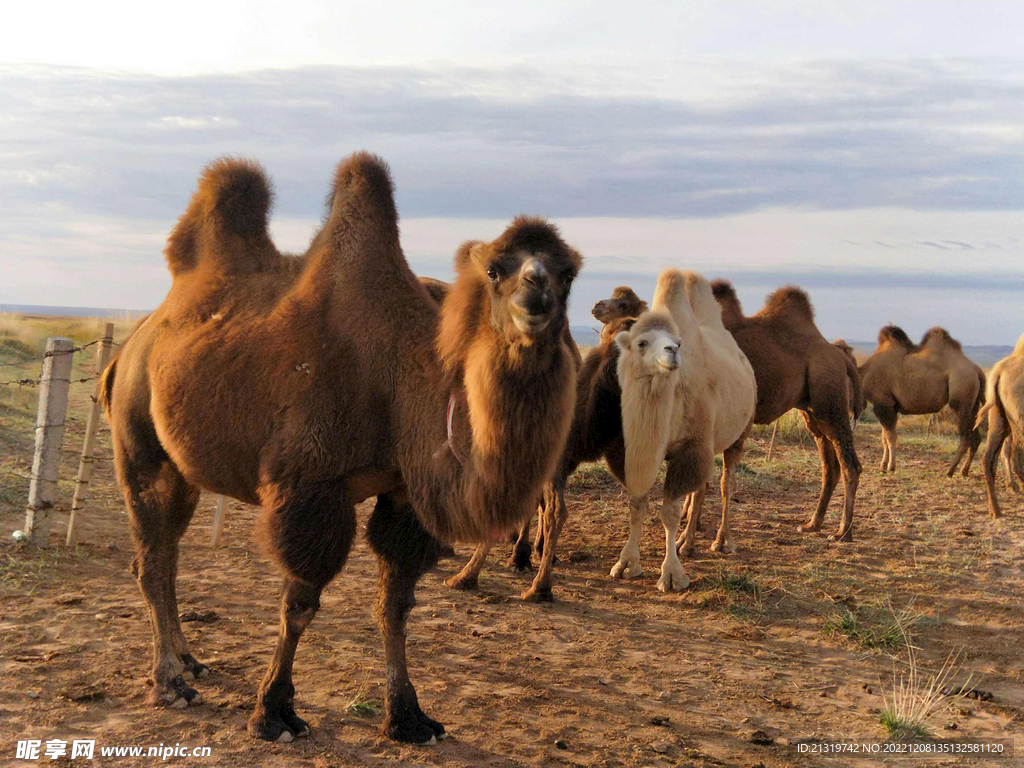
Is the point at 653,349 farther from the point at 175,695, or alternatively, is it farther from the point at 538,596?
the point at 175,695

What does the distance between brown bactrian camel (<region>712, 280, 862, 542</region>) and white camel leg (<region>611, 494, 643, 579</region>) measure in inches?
115

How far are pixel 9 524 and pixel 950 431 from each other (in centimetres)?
2069

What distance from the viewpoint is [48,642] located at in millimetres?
5238

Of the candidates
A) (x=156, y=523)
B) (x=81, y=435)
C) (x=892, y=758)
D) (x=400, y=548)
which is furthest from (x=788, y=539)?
(x=81, y=435)

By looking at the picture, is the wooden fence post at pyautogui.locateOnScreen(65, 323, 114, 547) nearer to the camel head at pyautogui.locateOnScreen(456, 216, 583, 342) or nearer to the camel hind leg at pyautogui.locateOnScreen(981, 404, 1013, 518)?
the camel head at pyautogui.locateOnScreen(456, 216, 583, 342)

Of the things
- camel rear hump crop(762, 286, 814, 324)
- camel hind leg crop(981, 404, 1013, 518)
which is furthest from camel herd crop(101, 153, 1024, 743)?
camel hind leg crop(981, 404, 1013, 518)

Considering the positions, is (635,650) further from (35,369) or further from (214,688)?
(35,369)

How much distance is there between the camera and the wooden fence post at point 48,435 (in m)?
7.19

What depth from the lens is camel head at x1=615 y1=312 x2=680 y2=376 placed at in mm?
6551

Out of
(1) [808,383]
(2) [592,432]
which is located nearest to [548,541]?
(2) [592,432]

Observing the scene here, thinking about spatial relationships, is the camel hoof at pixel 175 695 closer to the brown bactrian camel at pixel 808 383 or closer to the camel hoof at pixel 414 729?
the camel hoof at pixel 414 729

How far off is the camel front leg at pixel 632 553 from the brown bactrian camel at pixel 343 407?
3479 millimetres

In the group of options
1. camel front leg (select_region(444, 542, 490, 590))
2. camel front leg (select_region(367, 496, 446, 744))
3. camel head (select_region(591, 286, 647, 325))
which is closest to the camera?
camel front leg (select_region(367, 496, 446, 744))

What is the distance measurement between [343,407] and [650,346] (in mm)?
3364
